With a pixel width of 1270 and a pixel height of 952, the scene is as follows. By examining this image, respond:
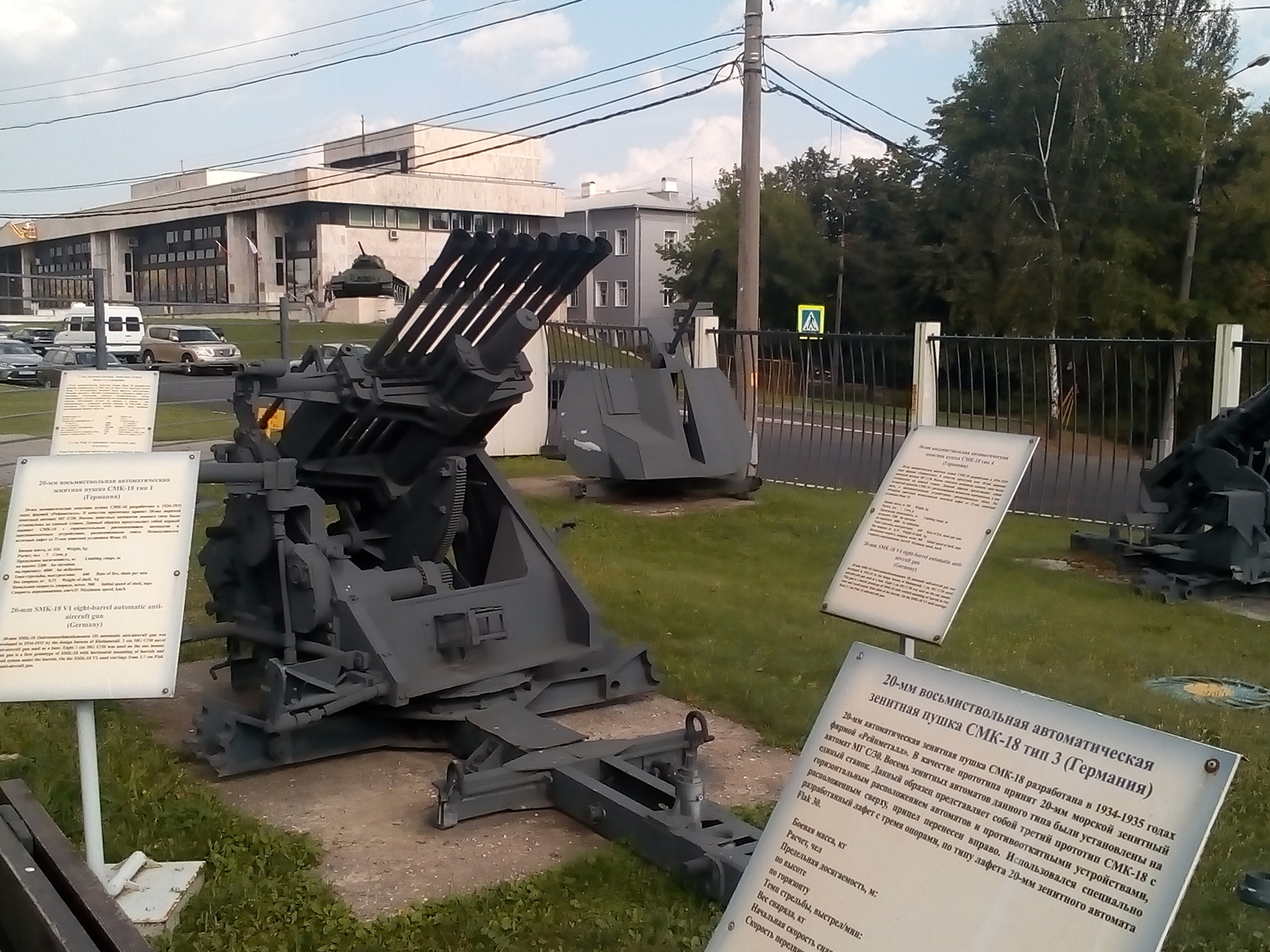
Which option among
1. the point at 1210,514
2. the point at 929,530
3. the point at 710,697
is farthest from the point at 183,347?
the point at 929,530

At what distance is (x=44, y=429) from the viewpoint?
17016 millimetres

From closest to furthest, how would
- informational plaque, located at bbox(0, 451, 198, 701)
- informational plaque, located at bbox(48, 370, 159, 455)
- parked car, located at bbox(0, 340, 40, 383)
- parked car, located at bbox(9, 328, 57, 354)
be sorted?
informational plaque, located at bbox(0, 451, 198, 701) → informational plaque, located at bbox(48, 370, 159, 455) → parked car, located at bbox(0, 340, 40, 383) → parked car, located at bbox(9, 328, 57, 354)

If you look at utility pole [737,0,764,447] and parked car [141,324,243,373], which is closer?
utility pole [737,0,764,447]

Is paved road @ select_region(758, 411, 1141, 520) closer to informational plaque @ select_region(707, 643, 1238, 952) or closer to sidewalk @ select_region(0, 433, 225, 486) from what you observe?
sidewalk @ select_region(0, 433, 225, 486)

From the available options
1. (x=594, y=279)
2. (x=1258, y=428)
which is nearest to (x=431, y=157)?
(x=594, y=279)

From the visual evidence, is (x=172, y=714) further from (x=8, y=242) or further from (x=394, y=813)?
(x=8, y=242)

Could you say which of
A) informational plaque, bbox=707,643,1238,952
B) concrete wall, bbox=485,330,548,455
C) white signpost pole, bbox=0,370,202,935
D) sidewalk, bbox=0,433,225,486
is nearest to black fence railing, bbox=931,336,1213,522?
concrete wall, bbox=485,330,548,455

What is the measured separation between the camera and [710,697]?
6.62 m

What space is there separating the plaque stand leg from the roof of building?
53349 millimetres

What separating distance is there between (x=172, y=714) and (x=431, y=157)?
50.3m

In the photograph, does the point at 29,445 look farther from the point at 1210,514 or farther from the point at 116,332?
the point at 116,332

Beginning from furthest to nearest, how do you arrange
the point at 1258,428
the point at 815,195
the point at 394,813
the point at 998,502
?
1. the point at 815,195
2. the point at 1258,428
3. the point at 394,813
4. the point at 998,502

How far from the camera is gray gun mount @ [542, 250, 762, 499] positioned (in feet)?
41.3

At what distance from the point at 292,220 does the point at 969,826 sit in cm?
5093
